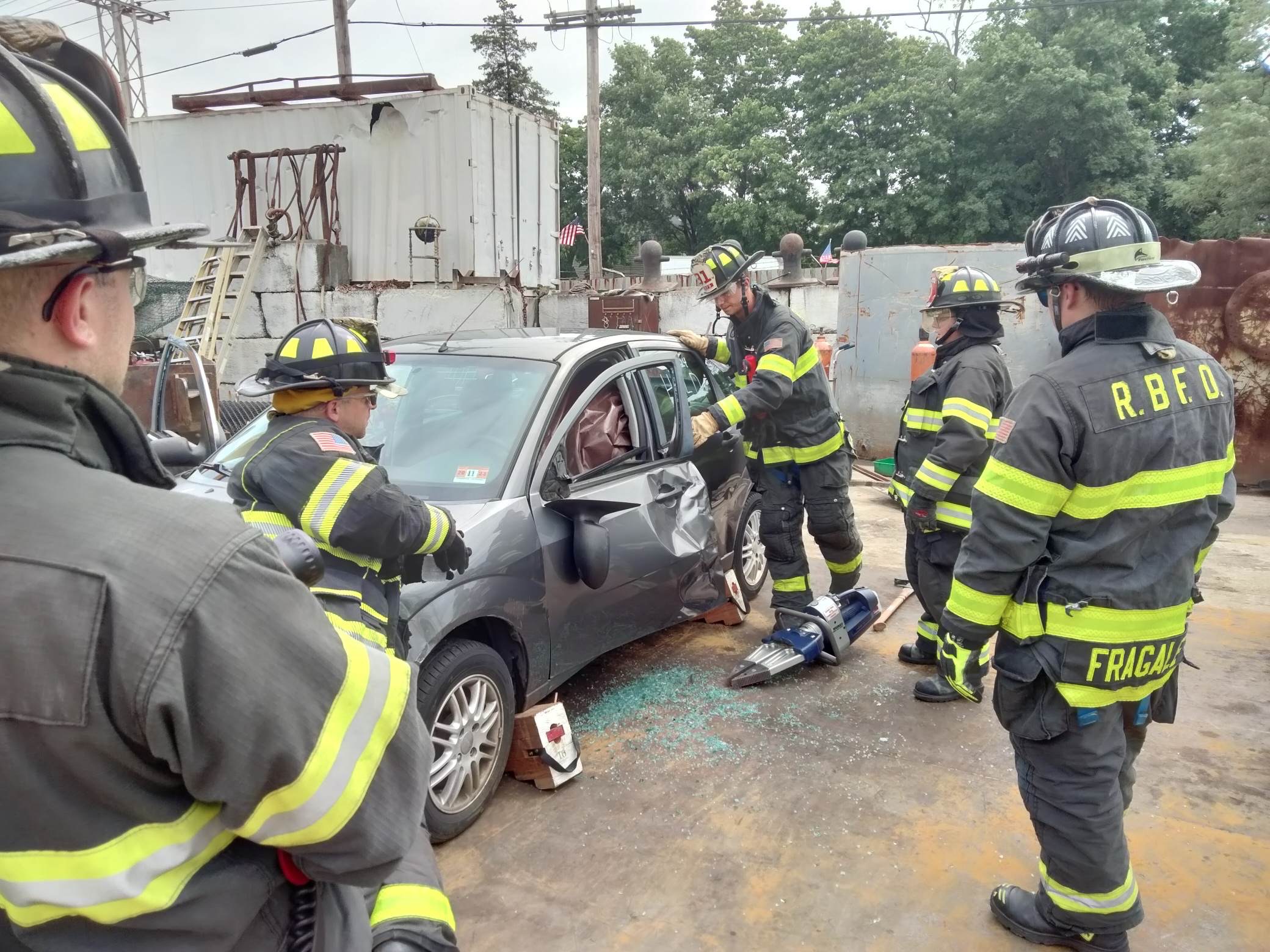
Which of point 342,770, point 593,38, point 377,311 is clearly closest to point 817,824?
point 342,770

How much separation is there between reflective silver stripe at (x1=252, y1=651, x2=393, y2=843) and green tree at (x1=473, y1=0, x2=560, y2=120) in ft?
113

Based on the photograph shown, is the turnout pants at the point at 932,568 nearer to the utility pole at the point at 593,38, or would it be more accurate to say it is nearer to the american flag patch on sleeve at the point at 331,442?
the american flag patch on sleeve at the point at 331,442

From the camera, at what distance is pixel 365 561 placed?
8.18ft

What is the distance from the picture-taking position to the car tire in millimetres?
2895

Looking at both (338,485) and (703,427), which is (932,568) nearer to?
(703,427)

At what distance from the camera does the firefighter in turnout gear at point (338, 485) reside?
2.37 meters

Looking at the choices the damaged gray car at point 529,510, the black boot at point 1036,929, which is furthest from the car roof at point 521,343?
the black boot at point 1036,929

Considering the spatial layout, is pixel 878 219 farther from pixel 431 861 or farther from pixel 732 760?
pixel 431 861

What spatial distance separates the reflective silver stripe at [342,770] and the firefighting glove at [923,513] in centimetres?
360

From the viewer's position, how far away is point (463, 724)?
3.03m

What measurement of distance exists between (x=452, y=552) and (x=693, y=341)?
2.82 metres

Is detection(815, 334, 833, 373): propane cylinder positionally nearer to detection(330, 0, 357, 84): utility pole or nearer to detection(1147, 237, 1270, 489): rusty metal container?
detection(1147, 237, 1270, 489): rusty metal container

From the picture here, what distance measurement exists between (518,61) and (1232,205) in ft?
82.6

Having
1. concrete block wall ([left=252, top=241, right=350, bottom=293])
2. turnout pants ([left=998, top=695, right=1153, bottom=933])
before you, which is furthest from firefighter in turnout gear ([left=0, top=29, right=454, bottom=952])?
concrete block wall ([left=252, top=241, right=350, bottom=293])
